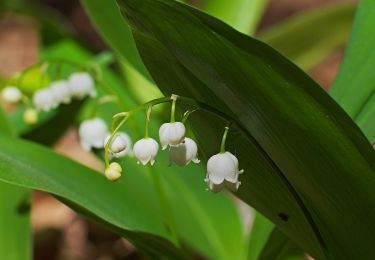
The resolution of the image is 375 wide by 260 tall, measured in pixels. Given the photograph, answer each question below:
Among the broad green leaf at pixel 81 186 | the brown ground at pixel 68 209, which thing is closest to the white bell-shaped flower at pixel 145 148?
the broad green leaf at pixel 81 186

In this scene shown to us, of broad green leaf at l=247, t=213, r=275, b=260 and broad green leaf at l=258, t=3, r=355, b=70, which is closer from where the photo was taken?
broad green leaf at l=247, t=213, r=275, b=260

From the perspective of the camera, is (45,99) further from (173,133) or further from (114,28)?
(173,133)

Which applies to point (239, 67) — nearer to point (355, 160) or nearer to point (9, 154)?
point (355, 160)

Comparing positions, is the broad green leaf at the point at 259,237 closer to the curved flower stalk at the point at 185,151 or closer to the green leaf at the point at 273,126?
the green leaf at the point at 273,126

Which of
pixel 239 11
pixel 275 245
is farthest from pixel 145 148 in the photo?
pixel 239 11

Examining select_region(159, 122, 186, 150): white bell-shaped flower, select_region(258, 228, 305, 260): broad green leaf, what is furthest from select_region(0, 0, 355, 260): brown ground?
select_region(159, 122, 186, 150): white bell-shaped flower

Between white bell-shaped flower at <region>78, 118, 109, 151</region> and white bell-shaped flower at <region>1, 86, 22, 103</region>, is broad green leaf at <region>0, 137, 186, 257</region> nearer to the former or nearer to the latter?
white bell-shaped flower at <region>78, 118, 109, 151</region>

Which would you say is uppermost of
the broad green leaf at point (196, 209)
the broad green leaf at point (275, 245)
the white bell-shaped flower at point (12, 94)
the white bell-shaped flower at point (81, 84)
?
the broad green leaf at point (275, 245)
